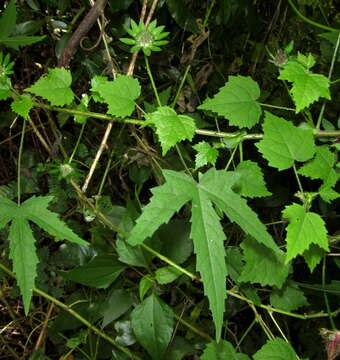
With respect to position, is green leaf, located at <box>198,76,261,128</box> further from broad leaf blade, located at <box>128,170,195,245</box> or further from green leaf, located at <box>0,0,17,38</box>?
green leaf, located at <box>0,0,17,38</box>

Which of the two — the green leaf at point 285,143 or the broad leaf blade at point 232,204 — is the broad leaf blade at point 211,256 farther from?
the green leaf at point 285,143

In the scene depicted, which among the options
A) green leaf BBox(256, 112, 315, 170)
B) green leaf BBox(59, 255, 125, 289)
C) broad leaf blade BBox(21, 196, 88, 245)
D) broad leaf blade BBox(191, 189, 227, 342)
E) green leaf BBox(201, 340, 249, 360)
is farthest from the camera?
green leaf BBox(59, 255, 125, 289)

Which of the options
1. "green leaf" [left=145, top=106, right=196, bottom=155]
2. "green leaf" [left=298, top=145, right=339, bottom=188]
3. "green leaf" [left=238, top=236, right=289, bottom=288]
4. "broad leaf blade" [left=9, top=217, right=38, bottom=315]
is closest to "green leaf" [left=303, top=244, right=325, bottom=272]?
"green leaf" [left=238, top=236, right=289, bottom=288]

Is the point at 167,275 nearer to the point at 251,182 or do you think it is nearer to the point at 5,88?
the point at 251,182

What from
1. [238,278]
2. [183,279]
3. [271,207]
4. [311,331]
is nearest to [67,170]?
[183,279]

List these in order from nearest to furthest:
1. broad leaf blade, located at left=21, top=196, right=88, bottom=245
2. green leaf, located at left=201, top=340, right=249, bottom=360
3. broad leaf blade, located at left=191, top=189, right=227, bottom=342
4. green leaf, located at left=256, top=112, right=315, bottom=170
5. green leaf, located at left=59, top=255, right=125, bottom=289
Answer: broad leaf blade, located at left=191, top=189, right=227, bottom=342, broad leaf blade, located at left=21, top=196, right=88, bottom=245, green leaf, located at left=256, top=112, right=315, bottom=170, green leaf, located at left=201, top=340, right=249, bottom=360, green leaf, located at left=59, top=255, right=125, bottom=289

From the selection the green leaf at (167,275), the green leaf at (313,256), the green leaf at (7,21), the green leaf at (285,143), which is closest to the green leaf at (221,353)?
the green leaf at (167,275)
